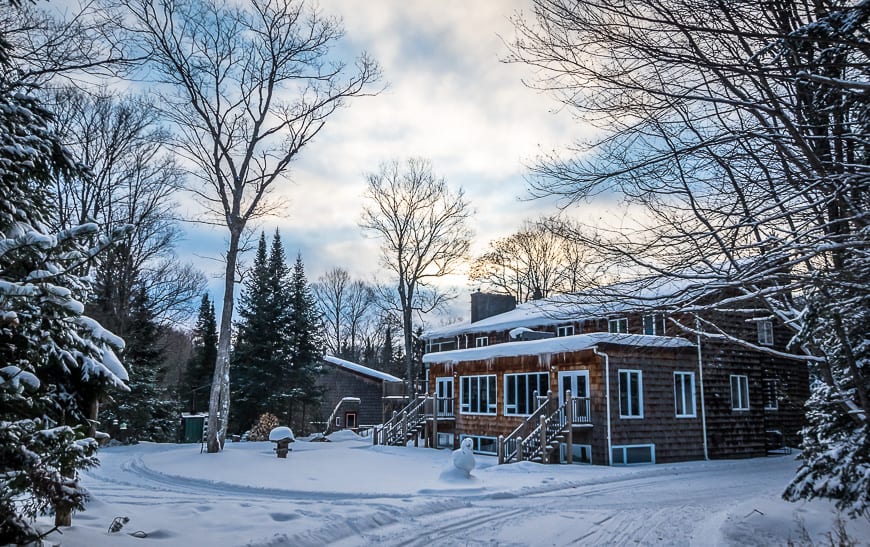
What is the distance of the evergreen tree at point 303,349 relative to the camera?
3244cm

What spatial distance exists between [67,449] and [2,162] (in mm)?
2594

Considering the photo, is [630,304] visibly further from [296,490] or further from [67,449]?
[296,490]

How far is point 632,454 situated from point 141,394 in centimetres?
2181

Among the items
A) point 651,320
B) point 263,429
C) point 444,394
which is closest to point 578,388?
point 444,394

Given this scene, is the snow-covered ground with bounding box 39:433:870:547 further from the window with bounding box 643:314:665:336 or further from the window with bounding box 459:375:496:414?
the window with bounding box 459:375:496:414

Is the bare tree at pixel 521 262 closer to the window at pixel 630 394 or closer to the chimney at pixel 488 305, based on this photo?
the chimney at pixel 488 305

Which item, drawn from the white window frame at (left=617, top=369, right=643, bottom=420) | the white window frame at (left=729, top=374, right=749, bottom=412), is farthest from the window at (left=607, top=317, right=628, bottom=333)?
the white window frame at (left=729, top=374, right=749, bottom=412)

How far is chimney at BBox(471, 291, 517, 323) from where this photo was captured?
1302 inches

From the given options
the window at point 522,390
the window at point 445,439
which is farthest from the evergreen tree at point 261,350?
the window at point 522,390

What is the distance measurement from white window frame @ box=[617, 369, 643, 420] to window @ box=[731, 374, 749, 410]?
4.77 metres

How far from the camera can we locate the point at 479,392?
22359mm

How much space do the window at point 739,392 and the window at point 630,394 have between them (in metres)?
4.80

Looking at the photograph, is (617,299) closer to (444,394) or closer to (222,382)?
(222,382)

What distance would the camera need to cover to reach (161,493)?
12.0 metres
